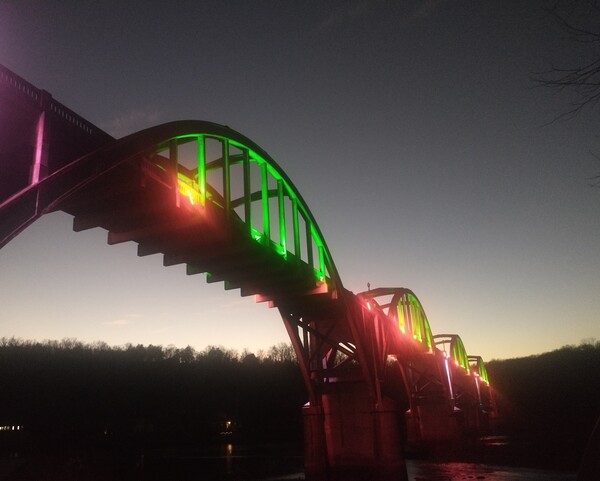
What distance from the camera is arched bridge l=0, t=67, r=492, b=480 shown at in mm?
9359

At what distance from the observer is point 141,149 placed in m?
12.1

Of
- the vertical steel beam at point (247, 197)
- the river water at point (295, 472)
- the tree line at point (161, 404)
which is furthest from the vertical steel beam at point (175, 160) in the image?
the tree line at point (161, 404)

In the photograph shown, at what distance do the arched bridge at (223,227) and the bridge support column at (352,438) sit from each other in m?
0.06

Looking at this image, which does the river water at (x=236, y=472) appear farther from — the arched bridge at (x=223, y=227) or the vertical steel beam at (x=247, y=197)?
the vertical steel beam at (x=247, y=197)

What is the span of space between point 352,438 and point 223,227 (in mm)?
16695

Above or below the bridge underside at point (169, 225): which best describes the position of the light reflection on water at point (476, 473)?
below

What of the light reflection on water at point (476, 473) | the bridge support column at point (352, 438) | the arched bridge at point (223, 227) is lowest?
the light reflection on water at point (476, 473)

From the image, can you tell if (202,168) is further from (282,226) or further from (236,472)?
(236,472)

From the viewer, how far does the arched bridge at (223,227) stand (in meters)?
9.36

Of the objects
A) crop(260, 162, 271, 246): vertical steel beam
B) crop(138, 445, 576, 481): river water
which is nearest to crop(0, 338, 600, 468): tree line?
crop(138, 445, 576, 481): river water

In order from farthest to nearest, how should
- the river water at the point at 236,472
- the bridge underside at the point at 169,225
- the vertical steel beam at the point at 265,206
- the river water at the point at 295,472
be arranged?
1. the river water at the point at 236,472
2. the river water at the point at 295,472
3. the vertical steel beam at the point at 265,206
4. the bridge underside at the point at 169,225

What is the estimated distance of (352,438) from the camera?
2791 cm

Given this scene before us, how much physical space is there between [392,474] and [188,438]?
90.9 m

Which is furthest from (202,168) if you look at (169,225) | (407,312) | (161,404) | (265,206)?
(161,404)
